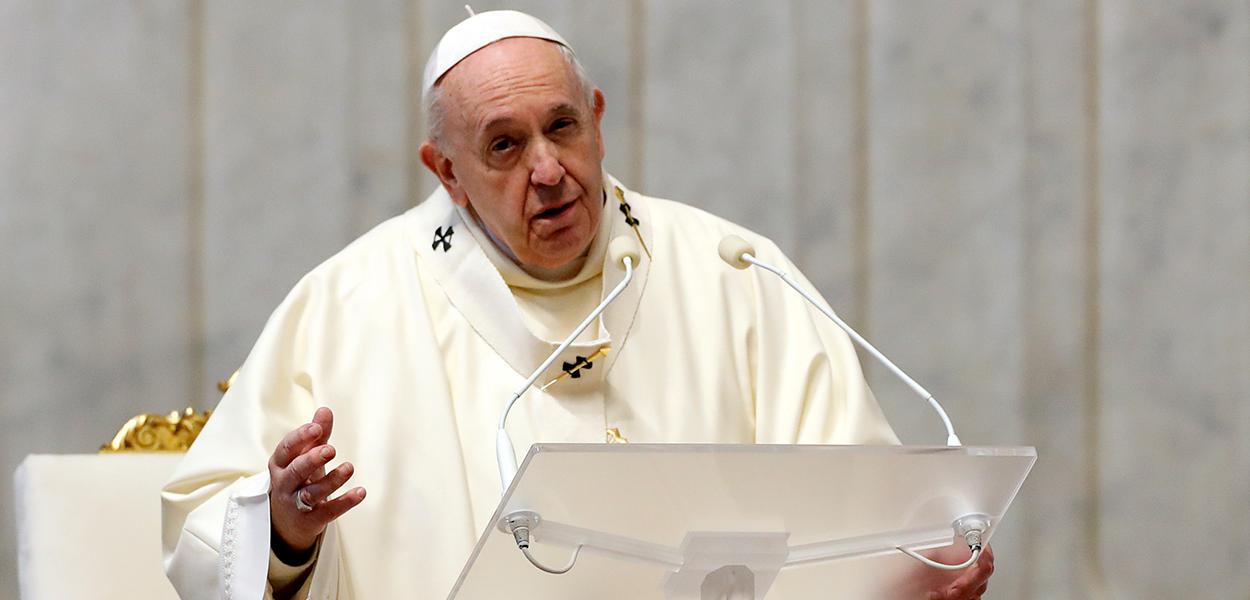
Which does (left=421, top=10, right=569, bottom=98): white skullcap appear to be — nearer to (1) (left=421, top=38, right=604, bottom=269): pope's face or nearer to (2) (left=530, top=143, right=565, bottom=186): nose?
(1) (left=421, top=38, right=604, bottom=269): pope's face

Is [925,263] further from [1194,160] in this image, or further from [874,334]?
[1194,160]

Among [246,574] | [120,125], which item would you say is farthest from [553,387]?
[120,125]

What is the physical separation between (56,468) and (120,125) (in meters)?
1.10

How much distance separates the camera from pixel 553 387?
312 cm

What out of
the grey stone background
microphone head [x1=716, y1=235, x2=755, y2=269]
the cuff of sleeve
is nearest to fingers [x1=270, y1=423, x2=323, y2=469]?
the cuff of sleeve

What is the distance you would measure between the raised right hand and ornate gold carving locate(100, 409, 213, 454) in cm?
102

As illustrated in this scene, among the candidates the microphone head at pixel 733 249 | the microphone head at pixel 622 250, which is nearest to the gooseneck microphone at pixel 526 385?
the microphone head at pixel 622 250

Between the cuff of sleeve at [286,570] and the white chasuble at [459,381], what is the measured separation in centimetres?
3

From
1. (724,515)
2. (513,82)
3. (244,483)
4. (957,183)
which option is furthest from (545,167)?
(957,183)

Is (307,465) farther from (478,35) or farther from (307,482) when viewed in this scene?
(478,35)

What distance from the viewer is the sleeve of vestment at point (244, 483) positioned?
2602 mm

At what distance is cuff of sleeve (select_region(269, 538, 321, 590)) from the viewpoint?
2.65m

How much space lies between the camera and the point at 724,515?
211cm

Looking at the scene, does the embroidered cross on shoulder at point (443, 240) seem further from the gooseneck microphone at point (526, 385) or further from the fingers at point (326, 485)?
the fingers at point (326, 485)
